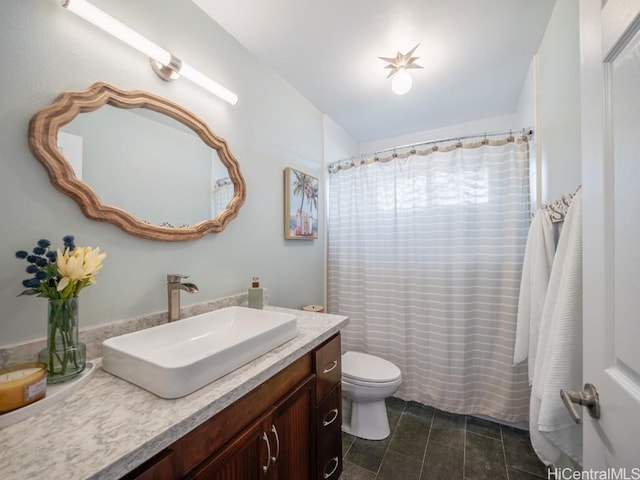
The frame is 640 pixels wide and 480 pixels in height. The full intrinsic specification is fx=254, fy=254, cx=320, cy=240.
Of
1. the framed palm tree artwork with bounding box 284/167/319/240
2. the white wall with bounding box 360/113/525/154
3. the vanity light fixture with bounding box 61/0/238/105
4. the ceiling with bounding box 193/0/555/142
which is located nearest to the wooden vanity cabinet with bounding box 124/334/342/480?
the framed palm tree artwork with bounding box 284/167/319/240

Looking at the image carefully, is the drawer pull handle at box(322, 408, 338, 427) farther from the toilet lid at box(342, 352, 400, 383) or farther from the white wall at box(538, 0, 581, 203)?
the white wall at box(538, 0, 581, 203)

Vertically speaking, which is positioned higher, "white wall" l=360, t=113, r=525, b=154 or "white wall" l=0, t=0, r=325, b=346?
"white wall" l=360, t=113, r=525, b=154

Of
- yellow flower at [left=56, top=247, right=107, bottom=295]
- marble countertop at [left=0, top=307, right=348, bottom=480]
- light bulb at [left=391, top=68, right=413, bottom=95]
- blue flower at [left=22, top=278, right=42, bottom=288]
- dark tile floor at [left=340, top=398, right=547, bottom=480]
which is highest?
light bulb at [left=391, top=68, right=413, bottom=95]

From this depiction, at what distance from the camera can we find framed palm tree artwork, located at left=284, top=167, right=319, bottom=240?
1.80 m

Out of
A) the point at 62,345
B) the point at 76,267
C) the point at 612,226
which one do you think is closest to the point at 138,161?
the point at 76,267

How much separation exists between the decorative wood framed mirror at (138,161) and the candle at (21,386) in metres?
0.48

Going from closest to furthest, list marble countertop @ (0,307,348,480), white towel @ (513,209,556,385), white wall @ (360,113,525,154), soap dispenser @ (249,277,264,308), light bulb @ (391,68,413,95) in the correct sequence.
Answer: marble countertop @ (0,307,348,480) < white towel @ (513,209,556,385) < soap dispenser @ (249,277,264,308) < light bulb @ (391,68,413,95) < white wall @ (360,113,525,154)

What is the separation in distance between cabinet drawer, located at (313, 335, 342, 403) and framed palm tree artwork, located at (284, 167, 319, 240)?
34.0 inches

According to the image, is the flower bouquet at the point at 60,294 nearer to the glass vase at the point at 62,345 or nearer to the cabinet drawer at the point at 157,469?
the glass vase at the point at 62,345

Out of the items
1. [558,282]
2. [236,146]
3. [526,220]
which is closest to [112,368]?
[236,146]

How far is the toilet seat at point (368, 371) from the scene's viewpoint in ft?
5.16

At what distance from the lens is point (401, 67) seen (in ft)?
5.22

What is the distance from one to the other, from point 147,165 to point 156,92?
32 centimetres

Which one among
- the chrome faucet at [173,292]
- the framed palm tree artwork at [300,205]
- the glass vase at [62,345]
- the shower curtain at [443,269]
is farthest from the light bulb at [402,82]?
the glass vase at [62,345]
